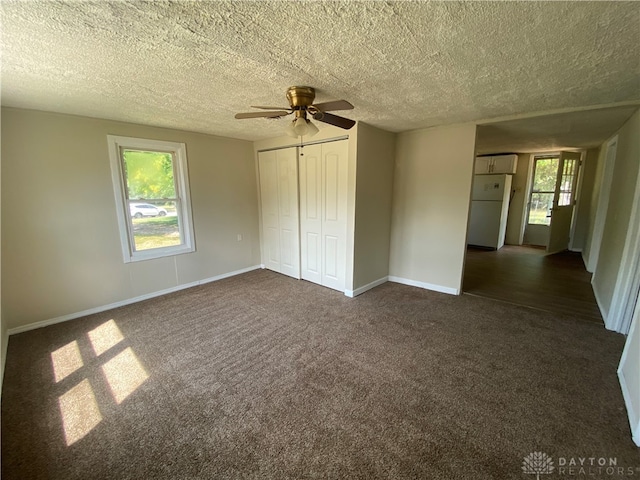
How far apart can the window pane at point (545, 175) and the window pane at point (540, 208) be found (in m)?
Answer: 0.15

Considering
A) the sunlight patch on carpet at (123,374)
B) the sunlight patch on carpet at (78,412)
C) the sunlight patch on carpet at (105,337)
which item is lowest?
the sunlight patch on carpet at (78,412)

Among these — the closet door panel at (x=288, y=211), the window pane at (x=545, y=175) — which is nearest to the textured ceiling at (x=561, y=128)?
the window pane at (x=545, y=175)

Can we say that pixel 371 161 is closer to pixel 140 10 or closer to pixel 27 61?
pixel 140 10

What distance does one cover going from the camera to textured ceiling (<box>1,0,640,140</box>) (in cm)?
121

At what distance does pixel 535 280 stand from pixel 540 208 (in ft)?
11.9

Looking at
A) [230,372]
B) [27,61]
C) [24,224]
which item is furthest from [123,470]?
[24,224]

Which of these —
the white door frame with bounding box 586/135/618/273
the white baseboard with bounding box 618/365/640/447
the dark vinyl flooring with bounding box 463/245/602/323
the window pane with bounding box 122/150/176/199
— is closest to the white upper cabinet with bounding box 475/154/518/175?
the white door frame with bounding box 586/135/618/273

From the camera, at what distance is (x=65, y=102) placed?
2441mm

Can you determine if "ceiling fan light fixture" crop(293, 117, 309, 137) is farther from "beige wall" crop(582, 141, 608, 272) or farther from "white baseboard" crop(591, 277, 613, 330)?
"beige wall" crop(582, 141, 608, 272)

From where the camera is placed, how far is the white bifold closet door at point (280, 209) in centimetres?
415

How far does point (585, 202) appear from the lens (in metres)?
5.77

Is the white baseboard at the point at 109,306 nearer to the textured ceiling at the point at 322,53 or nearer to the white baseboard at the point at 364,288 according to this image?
the white baseboard at the point at 364,288

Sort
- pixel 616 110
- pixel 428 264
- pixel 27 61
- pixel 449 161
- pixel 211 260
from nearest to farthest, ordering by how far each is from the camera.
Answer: pixel 27 61, pixel 616 110, pixel 449 161, pixel 428 264, pixel 211 260

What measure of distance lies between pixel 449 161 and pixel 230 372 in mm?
3473
